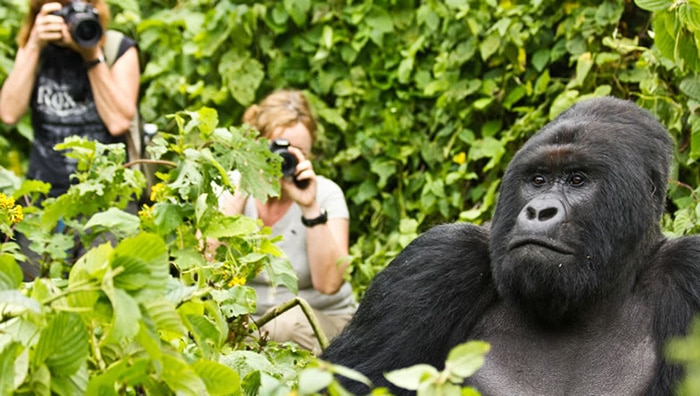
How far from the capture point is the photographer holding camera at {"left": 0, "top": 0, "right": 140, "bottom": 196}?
514 centimetres

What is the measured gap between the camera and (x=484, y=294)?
3.17m

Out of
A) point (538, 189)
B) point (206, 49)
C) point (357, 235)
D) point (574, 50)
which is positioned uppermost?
point (538, 189)

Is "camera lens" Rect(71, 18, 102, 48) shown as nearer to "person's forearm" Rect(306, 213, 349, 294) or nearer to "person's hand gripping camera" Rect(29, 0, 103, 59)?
"person's hand gripping camera" Rect(29, 0, 103, 59)

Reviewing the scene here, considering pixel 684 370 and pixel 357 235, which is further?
pixel 357 235

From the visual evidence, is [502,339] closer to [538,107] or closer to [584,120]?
[584,120]

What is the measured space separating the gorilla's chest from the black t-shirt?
2.63 m

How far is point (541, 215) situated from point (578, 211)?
0.12 meters

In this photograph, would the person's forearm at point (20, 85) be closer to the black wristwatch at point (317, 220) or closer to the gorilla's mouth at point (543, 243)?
the black wristwatch at point (317, 220)

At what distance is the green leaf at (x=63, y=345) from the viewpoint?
2.02 m

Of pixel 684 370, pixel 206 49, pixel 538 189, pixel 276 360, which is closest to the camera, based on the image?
pixel 684 370

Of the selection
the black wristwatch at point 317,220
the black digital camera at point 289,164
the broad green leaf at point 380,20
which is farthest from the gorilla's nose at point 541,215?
the broad green leaf at point 380,20

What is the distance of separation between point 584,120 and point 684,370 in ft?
2.24

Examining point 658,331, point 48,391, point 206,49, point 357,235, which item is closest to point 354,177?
point 357,235

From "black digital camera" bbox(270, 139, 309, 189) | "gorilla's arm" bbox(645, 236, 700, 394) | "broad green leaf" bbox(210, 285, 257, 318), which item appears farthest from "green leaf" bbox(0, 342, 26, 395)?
"black digital camera" bbox(270, 139, 309, 189)
